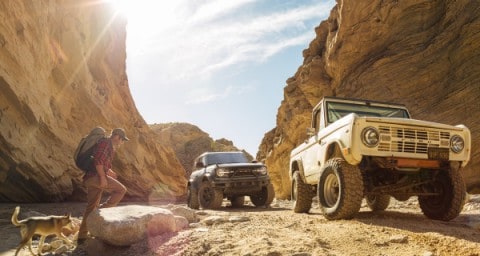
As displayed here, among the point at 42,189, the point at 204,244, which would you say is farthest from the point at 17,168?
the point at 204,244

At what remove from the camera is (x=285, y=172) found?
28.3 meters

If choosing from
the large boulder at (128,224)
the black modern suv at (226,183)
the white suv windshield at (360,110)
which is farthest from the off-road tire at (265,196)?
the large boulder at (128,224)

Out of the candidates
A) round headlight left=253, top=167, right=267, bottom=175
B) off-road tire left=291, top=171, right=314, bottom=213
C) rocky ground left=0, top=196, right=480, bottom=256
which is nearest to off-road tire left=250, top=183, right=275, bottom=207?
round headlight left=253, top=167, right=267, bottom=175

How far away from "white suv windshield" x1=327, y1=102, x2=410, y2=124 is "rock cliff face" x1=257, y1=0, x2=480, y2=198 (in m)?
8.16

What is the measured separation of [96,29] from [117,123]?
5.36 meters

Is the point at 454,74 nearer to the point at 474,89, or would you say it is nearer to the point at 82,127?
the point at 474,89

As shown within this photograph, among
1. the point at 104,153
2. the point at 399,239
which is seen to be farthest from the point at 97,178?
the point at 399,239

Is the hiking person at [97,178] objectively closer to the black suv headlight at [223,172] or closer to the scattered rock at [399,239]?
the scattered rock at [399,239]

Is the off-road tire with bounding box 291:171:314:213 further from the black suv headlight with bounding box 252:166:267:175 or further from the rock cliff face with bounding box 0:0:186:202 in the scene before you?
the rock cliff face with bounding box 0:0:186:202

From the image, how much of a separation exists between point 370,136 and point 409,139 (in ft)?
2.11

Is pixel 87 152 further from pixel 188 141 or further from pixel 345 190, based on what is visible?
pixel 188 141

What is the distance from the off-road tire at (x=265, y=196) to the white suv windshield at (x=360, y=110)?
4752 mm

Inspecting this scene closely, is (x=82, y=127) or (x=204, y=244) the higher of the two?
(x=82, y=127)

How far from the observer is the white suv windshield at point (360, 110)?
7.63m
